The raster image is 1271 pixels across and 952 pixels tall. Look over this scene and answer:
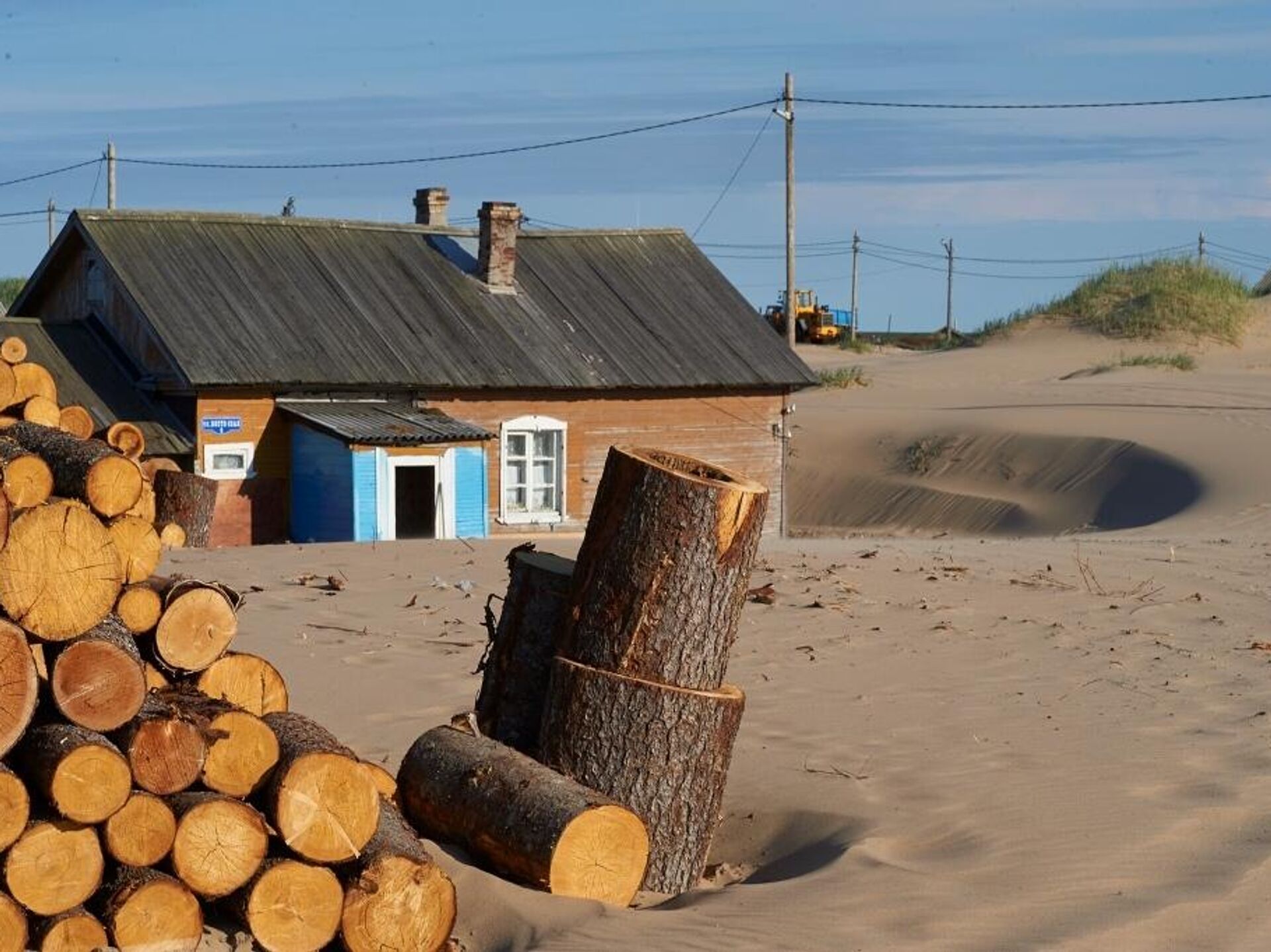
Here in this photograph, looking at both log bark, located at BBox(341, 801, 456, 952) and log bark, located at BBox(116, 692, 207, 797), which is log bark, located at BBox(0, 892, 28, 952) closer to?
log bark, located at BBox(116, 692, 207, 797)

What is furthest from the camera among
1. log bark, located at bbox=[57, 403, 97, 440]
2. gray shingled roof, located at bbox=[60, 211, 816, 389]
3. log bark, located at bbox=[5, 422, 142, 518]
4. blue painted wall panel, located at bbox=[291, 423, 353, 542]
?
gray shingled roof, located at bbox=[60, 211, 816, 389]

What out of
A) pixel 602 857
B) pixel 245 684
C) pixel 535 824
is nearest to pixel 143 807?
pixel 245 684

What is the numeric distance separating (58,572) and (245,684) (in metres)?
1.26

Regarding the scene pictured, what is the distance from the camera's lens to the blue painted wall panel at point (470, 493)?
2536 centimetres

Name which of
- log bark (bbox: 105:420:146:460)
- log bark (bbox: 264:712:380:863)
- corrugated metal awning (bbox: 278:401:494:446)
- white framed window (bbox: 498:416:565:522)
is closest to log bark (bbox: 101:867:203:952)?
log bark (bbox: 264:712:380:863)

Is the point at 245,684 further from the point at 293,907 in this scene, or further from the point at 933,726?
the point at 933,726

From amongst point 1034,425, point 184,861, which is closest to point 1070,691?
point 184,861

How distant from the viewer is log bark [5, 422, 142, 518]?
9.93m

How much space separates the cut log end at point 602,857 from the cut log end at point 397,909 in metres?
0.54

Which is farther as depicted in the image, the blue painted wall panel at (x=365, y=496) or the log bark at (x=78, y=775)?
the blue painted wall panel at (x=365, y=496)

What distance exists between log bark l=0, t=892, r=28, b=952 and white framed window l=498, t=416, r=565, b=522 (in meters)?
21.3

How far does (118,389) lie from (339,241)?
513 centimetres

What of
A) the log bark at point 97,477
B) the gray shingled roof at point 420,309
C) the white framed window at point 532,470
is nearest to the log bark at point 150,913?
the log bark at point 97,477

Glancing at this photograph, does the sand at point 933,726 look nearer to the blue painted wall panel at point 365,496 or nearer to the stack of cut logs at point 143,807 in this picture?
the stack of cut logs at point 143,807
